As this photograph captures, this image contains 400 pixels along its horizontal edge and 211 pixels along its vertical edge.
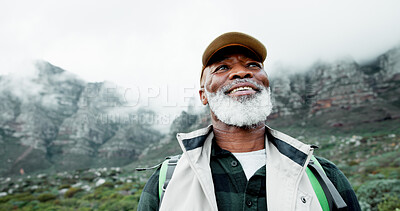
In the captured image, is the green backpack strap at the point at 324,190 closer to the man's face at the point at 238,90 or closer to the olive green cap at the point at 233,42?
the man's face at the point at 238,90

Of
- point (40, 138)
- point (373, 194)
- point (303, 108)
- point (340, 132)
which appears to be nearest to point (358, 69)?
point (303, 108)

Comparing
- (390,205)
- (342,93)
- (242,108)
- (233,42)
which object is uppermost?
(342,93)

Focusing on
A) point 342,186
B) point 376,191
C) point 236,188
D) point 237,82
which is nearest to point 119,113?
point 376,191

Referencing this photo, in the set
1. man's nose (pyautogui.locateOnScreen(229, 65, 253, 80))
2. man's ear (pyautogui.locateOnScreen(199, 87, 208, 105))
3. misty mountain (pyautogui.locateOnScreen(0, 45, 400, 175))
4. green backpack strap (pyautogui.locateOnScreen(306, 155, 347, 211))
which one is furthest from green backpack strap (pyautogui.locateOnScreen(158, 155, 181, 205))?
misty mountain (pyautogui.locateOnScreen(0, 45, 400, 175))

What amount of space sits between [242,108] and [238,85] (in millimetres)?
216

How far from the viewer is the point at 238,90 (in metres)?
2.01

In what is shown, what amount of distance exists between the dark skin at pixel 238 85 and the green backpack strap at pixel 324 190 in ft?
1.60

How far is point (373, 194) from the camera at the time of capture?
929cm

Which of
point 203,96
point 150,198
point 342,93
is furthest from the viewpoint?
point 342,93

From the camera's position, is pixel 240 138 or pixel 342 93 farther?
pixel 342 93

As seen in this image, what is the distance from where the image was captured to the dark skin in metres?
2.00

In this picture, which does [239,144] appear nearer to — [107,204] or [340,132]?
[107,204]

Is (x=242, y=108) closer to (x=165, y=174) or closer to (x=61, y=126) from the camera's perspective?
(x=165, y=174)

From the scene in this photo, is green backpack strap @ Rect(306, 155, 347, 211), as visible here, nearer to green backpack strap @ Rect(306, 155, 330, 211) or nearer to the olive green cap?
green backpack strap @ Rect(306, 155, 330, 211)
